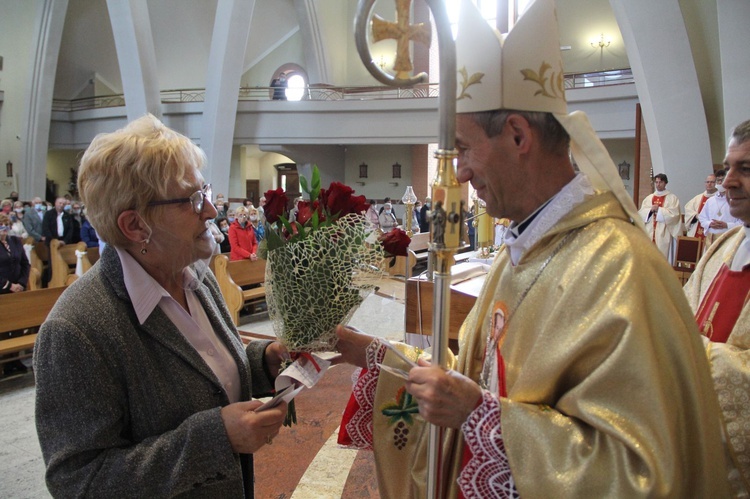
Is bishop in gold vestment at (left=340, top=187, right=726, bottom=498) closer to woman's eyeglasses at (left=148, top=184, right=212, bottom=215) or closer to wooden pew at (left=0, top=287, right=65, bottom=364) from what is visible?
woman's eyeglasses at (left=148, top=184, right=212, bottom=215)

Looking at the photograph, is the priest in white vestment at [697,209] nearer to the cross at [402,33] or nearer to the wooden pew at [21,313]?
the wooden pew at [21,313]

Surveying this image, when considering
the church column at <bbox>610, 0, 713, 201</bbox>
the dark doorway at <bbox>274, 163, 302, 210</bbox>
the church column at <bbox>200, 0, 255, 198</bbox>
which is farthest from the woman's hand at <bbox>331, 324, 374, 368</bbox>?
the dark doorway at <bbox>274, 163, 302, 210</bbox>

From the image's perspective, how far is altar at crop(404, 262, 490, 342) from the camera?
2873 millimetres

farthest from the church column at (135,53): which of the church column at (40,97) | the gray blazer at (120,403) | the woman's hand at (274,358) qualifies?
the gray blazer at (120,403)

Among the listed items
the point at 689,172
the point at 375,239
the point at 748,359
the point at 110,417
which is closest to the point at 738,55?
the point at 689,172

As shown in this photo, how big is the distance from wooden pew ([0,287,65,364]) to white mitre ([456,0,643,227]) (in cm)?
450

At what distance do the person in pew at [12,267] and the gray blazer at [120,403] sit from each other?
190 inches

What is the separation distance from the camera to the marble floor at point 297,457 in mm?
2688

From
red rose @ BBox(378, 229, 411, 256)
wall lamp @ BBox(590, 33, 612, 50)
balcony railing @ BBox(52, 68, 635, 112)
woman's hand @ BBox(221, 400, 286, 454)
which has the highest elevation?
wall lamp @ BBox(590, 33, 612, 50)

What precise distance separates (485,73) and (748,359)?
1014mm

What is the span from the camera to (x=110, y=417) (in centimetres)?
123

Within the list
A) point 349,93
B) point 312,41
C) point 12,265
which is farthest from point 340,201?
point 312,41

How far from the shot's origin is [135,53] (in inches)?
564

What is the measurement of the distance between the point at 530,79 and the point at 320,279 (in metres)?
0.63
